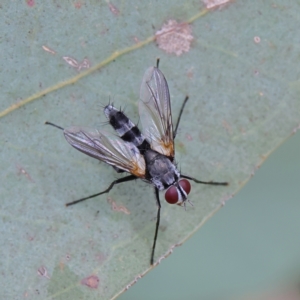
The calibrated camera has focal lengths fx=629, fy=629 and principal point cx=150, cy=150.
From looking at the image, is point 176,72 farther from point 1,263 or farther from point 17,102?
point 1,263

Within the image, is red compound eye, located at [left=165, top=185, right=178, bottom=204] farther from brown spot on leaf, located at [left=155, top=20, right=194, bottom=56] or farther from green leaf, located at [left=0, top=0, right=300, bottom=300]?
brown spot on leaf, located at [left=155, top=20, right=194, bottom=56]

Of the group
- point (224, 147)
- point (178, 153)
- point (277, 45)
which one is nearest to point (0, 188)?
point (178, 153)

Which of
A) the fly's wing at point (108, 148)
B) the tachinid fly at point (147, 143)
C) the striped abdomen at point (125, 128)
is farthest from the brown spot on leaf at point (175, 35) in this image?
the fly's wing at point (108, 148)

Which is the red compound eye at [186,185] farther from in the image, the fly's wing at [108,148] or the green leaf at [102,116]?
the fly's wing at [108,148]

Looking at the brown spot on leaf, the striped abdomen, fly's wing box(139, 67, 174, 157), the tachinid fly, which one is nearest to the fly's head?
the tachinid fly

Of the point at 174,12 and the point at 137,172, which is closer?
the point at 174,12

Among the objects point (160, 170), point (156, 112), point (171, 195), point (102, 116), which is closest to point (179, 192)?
point (171, 195)
